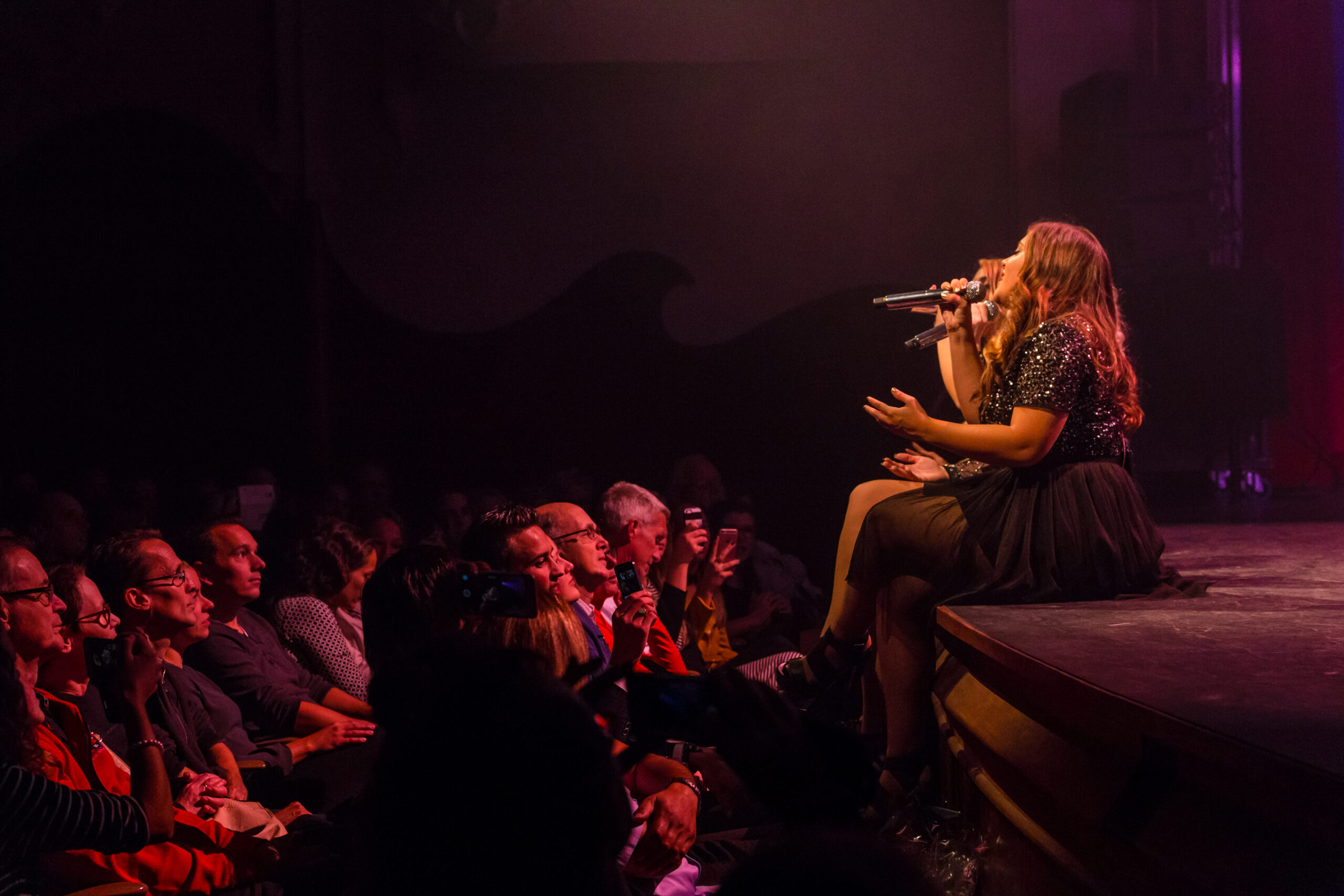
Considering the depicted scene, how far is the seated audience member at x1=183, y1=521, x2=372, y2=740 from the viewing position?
237cm

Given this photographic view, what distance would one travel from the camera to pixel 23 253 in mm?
5148

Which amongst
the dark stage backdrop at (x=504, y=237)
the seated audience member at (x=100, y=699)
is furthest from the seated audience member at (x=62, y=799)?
the dark stage backdrop at (x=504, y=237)

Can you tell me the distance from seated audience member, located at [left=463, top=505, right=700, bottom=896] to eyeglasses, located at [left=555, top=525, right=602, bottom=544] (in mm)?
199

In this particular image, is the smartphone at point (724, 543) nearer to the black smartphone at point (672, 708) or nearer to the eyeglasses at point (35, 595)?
the eyeglasses at point (35, 595)

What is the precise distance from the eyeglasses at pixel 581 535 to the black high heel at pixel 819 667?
21.1 inches

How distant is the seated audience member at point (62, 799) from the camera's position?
4.31ft

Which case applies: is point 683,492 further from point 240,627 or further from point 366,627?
point 366,627

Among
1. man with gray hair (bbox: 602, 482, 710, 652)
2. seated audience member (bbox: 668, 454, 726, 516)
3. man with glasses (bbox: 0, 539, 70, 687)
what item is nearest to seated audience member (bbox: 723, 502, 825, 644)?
seated audience member (bbox: 668, 454, 726, 516)

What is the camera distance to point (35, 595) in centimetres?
174

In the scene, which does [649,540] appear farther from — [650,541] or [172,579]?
[172,579]

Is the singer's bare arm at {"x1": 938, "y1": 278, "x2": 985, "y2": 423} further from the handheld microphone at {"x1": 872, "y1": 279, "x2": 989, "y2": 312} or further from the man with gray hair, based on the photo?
the man with gray hair

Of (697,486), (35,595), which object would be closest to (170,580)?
(35,595)

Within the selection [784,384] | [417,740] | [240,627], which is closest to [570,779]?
[417,740]

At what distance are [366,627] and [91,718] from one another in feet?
2.21
